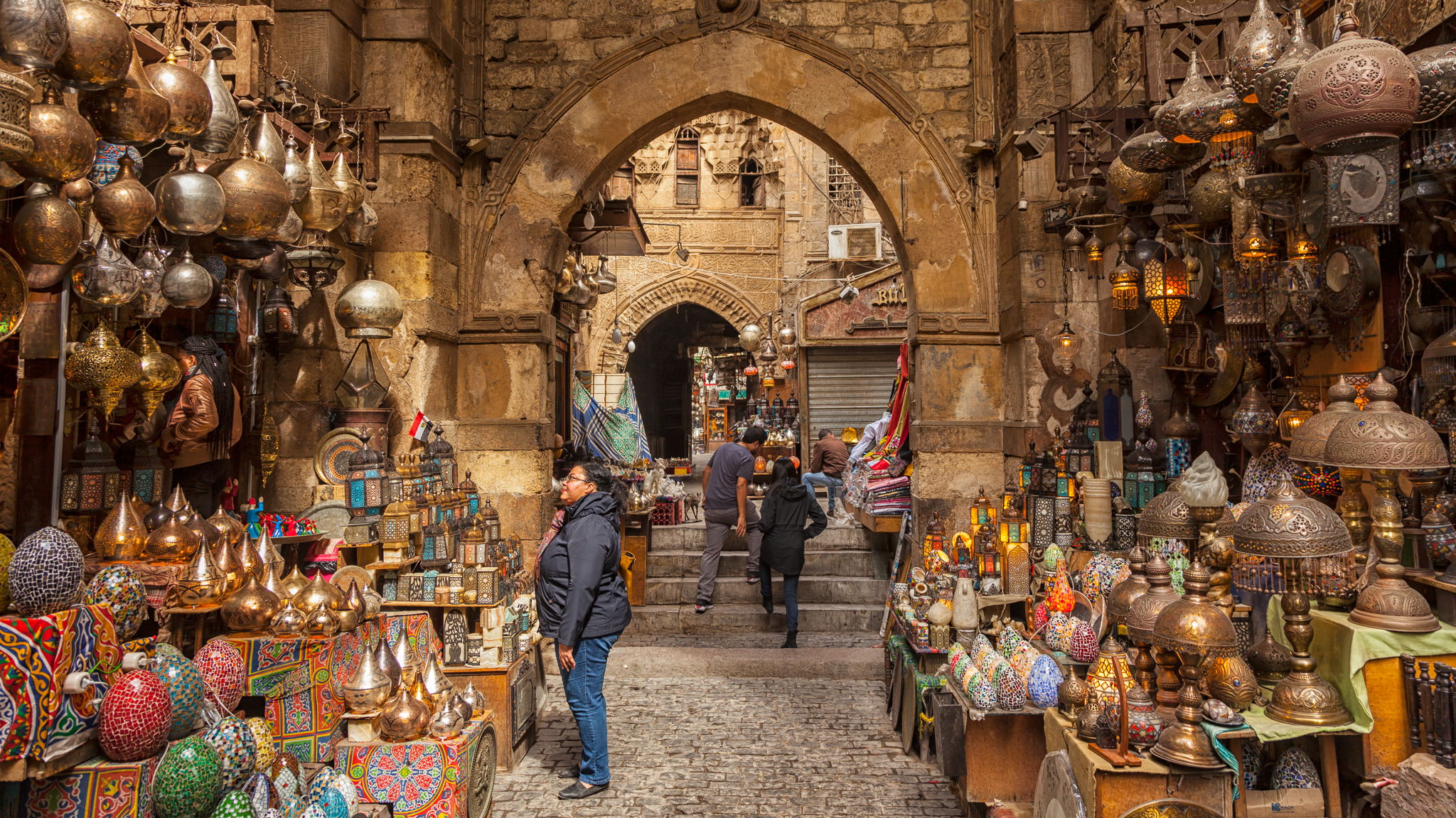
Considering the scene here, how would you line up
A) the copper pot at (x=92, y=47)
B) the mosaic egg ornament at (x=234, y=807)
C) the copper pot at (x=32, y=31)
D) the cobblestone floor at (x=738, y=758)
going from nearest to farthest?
the copper pot at (x=32, y=31) → the mosaic egg ornament at (x=234, y=807) → the copper pot at (x=92, y=47) → the cobblestone floor at (x=738, y=758)

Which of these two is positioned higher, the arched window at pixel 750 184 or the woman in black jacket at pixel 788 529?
the arched window at pixel 750 184

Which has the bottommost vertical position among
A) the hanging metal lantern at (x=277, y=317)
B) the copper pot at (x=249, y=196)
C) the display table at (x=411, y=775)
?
the display table at (x=411, y=775)

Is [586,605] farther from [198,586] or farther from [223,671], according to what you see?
[198,586]

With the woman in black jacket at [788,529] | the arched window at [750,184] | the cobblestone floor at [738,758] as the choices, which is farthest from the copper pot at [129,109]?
the arched window at [750,184]

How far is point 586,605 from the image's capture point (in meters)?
4.05

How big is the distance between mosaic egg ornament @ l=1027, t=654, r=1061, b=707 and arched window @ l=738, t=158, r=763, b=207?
15.6 meters

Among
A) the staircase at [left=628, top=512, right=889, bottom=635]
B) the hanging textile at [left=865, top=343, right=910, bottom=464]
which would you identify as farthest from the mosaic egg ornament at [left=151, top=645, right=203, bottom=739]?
the hanging textile at [left=865, top=343, right=910, bottom=464]

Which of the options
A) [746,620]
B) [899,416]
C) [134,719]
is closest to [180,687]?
[134,719]

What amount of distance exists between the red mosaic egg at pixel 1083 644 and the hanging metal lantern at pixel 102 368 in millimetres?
4019

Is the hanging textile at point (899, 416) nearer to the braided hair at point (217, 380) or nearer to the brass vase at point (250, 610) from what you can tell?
the braided hair at point (217, 380)

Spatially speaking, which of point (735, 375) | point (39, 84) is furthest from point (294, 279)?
point (735, 375)

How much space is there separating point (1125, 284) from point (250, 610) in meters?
4.45

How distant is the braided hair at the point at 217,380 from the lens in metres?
4.37

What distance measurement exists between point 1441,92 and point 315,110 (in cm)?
504
